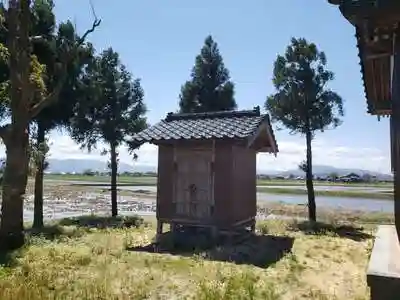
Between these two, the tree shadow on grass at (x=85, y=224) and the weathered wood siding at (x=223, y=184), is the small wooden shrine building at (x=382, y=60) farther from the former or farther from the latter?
the tree shadow on grass at (x=85, y=224)

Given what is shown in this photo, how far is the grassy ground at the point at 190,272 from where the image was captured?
25.3 ft

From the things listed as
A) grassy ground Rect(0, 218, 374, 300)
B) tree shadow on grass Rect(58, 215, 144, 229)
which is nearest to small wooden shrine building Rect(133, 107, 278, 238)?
grassy ground Rect(0, 218, 374, 300)

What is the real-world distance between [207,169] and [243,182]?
5.86 feet

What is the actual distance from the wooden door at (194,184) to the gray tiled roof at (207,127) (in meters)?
0.76

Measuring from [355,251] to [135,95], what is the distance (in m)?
17.3

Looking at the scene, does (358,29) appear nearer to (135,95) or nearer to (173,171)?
(173,171)

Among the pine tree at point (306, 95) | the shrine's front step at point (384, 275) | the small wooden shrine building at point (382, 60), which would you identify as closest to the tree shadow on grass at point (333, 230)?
the pine tree at point (306, 95)

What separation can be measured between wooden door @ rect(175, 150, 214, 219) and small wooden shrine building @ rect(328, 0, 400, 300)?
341 inches

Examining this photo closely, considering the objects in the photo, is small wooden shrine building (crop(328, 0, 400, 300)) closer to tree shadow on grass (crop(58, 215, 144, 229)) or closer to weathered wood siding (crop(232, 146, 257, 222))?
weathered wood siding (crop(232, 146, 257, 222))

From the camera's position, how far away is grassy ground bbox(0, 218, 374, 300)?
7.73 m

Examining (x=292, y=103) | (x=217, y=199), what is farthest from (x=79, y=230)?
(x=292, y=103)

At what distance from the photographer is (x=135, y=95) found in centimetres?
2622

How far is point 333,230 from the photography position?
62.3 ft

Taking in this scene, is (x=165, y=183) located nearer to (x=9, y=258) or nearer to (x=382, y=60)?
(x=9, y=258)
